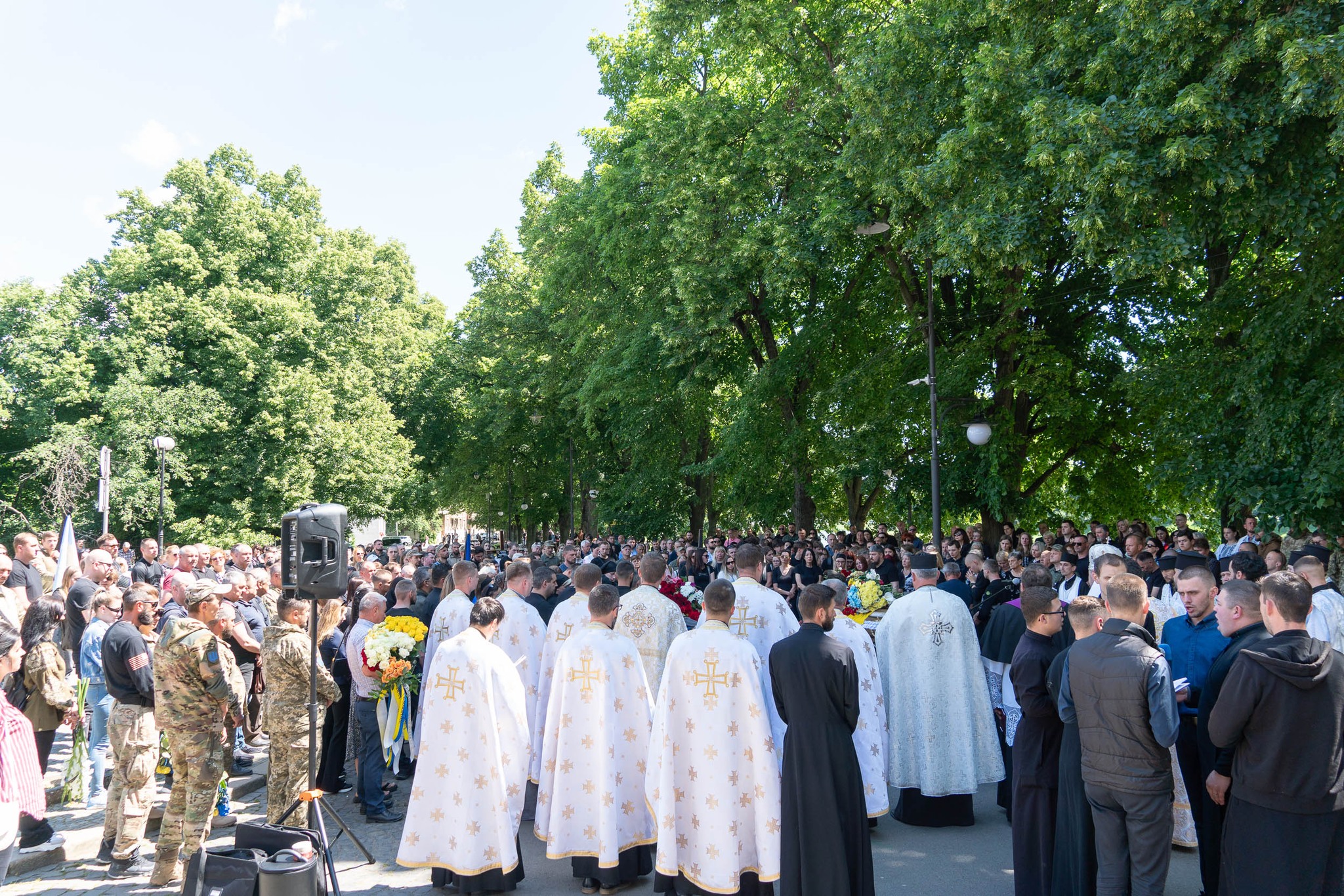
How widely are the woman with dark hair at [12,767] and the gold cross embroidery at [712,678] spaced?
3538 mm

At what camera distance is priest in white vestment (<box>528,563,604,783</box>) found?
7219 millimetres

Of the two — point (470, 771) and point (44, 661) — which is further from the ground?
point (44, 661)

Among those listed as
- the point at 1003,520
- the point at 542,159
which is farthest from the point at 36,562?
the point at 542,159

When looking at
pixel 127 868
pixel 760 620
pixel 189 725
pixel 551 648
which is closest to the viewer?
pixel 189 725

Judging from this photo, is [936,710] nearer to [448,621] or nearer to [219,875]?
[448,621]

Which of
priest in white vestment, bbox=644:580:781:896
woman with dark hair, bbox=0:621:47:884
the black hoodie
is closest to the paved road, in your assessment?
priest in white vestment, bbox=644:580:781:896

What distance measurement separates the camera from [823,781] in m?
5.19

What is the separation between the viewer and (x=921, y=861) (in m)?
6.41

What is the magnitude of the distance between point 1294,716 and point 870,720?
3.36m

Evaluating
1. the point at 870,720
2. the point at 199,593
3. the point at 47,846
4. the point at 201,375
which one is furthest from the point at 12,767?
the point at 201,375

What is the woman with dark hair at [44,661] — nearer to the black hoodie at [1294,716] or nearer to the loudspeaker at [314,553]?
the loudspeaker at [314,553]

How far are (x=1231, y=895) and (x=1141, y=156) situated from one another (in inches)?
351

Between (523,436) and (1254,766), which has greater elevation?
(523,436)

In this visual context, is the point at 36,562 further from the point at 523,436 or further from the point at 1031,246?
the point at 523,436
